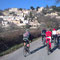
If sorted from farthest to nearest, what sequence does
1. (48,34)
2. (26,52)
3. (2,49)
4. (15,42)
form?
(15,42) < (2,49) < (48,34) < (26,52)

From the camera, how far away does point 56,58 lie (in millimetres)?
7621


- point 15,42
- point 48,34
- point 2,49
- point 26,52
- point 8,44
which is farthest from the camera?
point 15,42

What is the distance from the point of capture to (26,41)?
8859 millimetres

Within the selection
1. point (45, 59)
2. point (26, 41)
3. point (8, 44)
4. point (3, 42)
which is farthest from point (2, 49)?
point (45, 59)

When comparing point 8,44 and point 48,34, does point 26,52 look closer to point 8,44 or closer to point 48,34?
point 48,34

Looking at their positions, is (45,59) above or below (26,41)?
below

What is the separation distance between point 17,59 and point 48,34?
3.61 metres

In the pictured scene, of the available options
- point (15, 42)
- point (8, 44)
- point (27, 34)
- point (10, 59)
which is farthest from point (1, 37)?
point (10, 59)

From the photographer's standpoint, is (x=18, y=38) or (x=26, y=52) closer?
(x=26, y=52)

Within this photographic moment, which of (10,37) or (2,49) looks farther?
(10,37)

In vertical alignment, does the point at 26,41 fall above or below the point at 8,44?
above

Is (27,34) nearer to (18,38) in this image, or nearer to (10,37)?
(10,37)

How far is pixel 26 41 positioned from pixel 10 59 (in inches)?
64.0

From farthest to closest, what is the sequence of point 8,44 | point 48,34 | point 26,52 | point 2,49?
point 8,44, point 2,49, point 48,34, point 26,52
